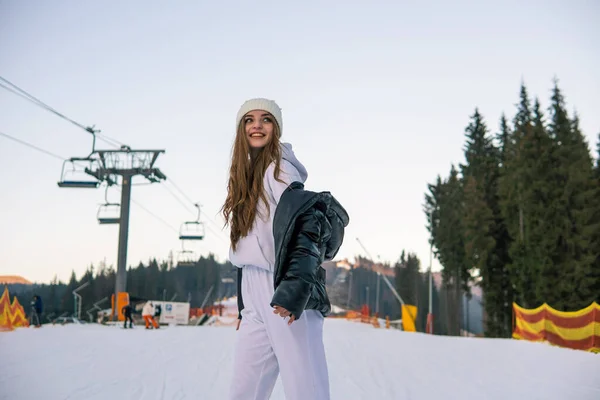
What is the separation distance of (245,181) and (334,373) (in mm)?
5148

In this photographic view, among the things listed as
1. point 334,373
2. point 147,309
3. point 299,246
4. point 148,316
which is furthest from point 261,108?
point 147,309

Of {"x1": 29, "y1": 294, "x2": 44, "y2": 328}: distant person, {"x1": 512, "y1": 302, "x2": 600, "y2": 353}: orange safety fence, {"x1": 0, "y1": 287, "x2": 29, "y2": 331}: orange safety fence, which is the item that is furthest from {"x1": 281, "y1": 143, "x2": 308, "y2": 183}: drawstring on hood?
{"x1": 29, "y1": 294, "x2": 44, "y2": 328}: distant person

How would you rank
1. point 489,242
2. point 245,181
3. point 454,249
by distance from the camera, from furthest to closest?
point 454,249 → point 489,242 → point 245,181

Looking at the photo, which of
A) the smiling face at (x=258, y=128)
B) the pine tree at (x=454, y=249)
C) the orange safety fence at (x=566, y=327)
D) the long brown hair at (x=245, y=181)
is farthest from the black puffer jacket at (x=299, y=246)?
the pine tree at (x=454, y=249)

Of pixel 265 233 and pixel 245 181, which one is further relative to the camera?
pixel 245 181

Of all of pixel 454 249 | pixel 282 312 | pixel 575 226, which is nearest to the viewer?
pixel 282 312

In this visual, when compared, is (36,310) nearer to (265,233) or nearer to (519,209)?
(265,233)

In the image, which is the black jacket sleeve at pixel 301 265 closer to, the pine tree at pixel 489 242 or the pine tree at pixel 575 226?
the pine tree at pixel 575 226

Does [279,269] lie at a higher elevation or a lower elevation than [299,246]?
lower

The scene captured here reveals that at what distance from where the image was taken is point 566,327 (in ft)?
50.7

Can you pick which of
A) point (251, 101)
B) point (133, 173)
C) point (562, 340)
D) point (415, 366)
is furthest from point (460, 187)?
point (251, 101)

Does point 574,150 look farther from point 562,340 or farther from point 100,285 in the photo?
point 100,285

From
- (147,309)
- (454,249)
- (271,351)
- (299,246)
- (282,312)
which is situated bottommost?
(147,309)

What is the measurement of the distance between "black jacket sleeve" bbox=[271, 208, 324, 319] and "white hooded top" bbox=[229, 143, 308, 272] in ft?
0.73
